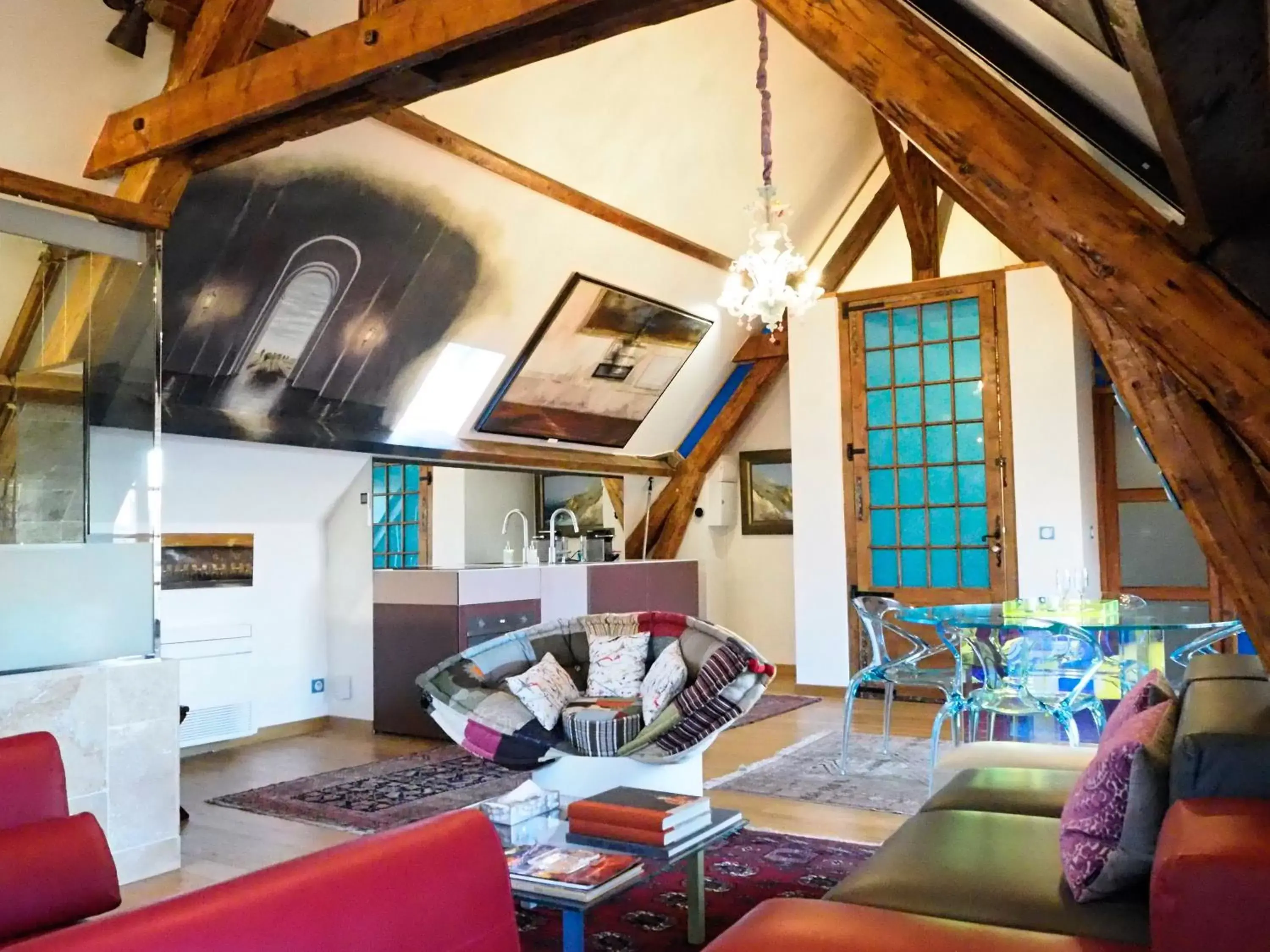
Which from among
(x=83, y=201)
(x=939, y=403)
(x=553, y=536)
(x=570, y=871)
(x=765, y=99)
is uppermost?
(x=765, y=99)

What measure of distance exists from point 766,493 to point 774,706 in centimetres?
233

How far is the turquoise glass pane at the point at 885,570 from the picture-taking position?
733cm

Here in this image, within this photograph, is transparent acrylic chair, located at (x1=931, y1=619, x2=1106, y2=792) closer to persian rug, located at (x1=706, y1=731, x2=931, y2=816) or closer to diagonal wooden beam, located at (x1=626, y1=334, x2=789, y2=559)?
persian rug, located at (x1=706, y1=731, x2=931, y2=816)

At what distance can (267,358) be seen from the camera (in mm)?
5520

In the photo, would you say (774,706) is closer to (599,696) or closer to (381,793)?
(599,696)

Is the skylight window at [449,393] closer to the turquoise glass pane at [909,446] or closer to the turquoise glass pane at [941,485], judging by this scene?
the turquoise glass pane at [909,446]

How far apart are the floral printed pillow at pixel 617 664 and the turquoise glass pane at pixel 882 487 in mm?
3267

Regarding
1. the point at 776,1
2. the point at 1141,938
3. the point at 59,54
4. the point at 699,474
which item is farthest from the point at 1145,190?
the point at 699,474

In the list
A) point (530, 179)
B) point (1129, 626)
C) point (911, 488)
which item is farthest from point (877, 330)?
point (1129, 626)

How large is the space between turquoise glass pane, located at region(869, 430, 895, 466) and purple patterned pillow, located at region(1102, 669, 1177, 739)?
481 cm

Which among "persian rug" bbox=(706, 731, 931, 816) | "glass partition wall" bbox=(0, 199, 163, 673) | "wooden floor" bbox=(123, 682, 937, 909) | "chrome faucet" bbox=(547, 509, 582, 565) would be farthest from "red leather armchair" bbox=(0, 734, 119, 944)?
"chrome faucet" bbox=(547, 509, 582, 565)

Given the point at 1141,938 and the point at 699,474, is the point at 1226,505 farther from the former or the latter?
the point at 699,474

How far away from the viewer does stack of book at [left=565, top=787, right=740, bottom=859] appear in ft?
8.88

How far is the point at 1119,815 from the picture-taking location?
1939 mm
